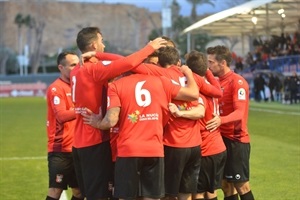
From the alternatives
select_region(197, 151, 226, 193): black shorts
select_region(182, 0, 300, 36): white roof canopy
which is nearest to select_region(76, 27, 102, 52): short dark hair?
select_region(197, 151, 226, 193): black shorts

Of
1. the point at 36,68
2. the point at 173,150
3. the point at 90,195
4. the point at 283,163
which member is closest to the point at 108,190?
the point at 90,195

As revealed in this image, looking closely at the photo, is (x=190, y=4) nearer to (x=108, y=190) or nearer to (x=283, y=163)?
(x=283, y=163)

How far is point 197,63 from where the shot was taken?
7672 millimetres

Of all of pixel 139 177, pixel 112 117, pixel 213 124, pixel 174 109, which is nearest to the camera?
pixel 112 117

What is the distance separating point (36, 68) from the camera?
4016 inches

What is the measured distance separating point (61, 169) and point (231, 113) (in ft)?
7.06

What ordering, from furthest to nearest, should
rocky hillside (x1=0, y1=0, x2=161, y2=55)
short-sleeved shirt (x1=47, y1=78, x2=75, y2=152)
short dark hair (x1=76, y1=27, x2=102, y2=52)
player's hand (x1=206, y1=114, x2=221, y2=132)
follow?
rocky hillside (x1=0, y1=0, x2=161, y2=55), short-sleeved shirt (x1=47, y1=78, x2=75, y2=152), player's hand (x1=206, y1=114, x2=221, y2=132), short dark hair (x1=76, y1=27, x2=102, y2=52)

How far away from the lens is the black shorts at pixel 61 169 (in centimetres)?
862

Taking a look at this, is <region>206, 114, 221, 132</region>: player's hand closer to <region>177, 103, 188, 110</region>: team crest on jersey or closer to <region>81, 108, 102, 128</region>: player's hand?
<region>177, 103, 188, 110</region>: team crest on jersey

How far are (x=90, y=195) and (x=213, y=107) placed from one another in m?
1.78

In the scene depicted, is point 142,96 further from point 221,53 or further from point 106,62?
point 221,53

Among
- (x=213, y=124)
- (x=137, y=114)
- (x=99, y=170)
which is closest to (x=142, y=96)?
(x=137, y=114)

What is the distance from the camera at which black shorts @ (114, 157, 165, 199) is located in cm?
667

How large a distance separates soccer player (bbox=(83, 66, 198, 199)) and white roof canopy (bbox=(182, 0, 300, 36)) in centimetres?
2970
